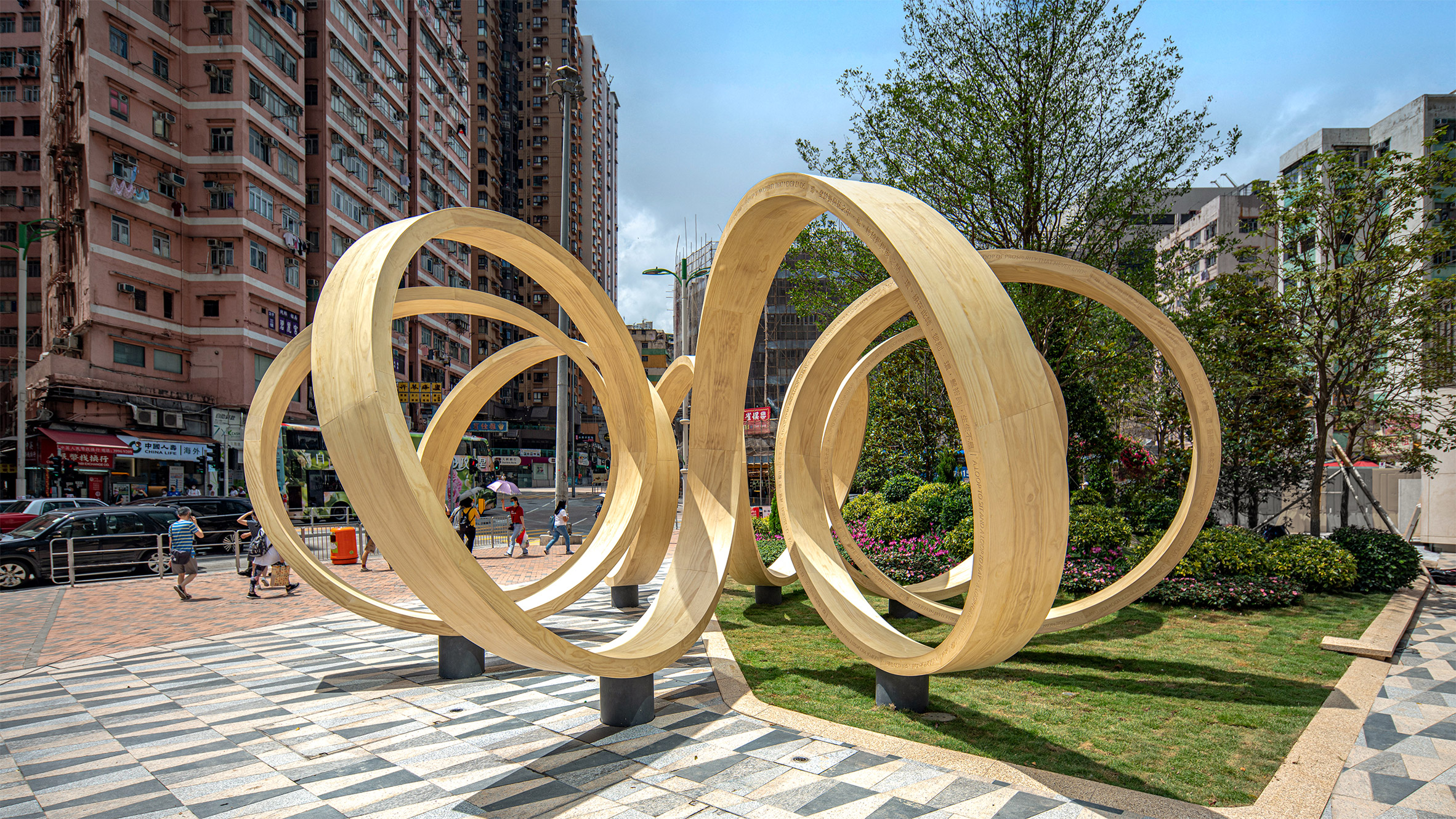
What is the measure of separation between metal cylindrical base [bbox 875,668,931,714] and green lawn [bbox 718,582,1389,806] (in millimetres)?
105

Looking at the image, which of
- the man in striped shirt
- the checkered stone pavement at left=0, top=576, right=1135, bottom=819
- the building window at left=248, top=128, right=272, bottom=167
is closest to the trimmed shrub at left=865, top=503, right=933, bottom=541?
the checkered stone pavement at left=0, top=576, right=1135, bottom=819

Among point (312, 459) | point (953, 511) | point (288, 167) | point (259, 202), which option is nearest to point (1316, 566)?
point (953, 511)

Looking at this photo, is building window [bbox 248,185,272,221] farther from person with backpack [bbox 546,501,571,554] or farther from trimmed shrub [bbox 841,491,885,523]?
trimmed shrub [bbox 841,491,885,523]

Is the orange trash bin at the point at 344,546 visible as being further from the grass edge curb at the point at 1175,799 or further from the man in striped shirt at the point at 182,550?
the grass edge curb at the point at 1175,799

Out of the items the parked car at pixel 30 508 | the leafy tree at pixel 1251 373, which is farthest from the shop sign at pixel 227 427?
the leafy tree at pixel 1251 373

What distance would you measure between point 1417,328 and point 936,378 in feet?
33.1

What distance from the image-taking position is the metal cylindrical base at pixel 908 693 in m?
7.39

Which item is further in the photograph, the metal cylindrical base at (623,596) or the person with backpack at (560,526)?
the person with backpack at (560,526)

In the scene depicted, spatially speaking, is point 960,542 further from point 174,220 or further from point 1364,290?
point 174,220

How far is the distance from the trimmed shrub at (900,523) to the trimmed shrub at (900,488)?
89.7 inches

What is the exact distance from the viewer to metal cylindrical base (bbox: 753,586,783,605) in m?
13.6

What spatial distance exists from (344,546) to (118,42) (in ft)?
98.6

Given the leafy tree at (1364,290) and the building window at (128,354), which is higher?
the building window at (128,354)

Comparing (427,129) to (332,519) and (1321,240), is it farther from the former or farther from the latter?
(1321,240)
